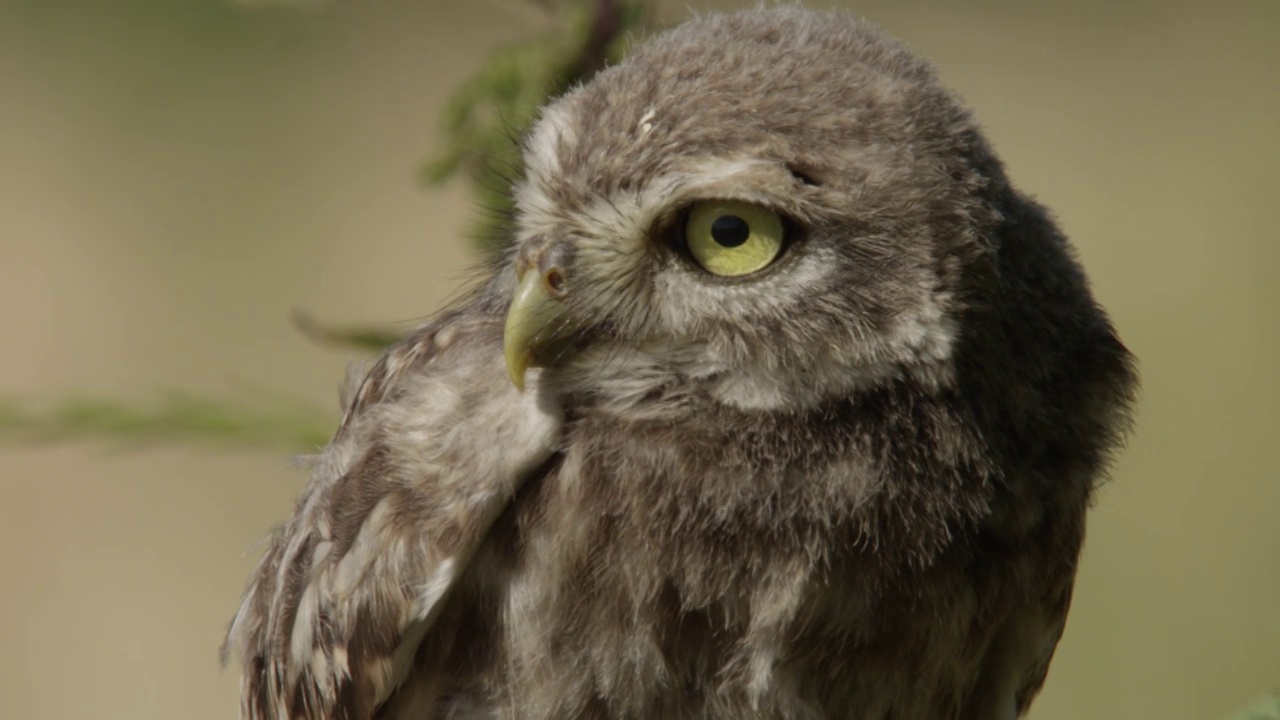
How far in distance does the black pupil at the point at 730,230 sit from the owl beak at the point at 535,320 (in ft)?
0.78

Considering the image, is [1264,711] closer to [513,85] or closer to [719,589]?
[719,589]

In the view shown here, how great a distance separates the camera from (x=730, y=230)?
1897 millimetres

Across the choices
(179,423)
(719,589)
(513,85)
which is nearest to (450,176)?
(513,85)

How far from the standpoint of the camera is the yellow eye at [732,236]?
1.89 metres

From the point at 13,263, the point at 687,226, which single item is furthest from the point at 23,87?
the point at 687,226

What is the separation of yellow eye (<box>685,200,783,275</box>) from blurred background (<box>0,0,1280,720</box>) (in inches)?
194

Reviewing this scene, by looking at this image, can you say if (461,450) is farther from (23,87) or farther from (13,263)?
(23,87)

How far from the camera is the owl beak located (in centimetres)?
195

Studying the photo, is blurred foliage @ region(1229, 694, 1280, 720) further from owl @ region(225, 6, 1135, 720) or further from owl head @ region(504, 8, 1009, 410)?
owl head @ region(504, 8, 1009, 410)

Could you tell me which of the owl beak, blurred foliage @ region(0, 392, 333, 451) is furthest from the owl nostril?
blurred foliage @ region(0, 392, 333, 451)

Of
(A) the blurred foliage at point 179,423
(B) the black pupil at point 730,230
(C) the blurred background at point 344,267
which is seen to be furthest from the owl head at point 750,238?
(C) the blurred background at point 344,267

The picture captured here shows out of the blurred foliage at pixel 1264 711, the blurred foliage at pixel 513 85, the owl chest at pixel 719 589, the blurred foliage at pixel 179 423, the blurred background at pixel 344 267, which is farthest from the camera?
the blurred background at pixel 344 267

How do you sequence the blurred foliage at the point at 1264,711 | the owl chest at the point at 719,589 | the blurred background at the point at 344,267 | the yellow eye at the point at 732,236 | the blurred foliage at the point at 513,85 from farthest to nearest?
the blurred background at the point at 344,267 → the blurred foliage at the point at 513,85 → the owl chest at the point at 719,589 → the yellow eye at the point at 732,236 → the blurred foliage at the point at 1264,711

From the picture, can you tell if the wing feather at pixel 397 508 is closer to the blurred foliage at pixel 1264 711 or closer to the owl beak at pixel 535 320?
the owl beak at pixel 535 320
